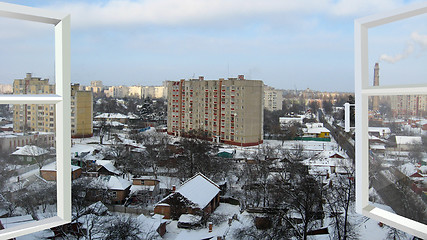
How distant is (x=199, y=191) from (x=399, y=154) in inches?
205

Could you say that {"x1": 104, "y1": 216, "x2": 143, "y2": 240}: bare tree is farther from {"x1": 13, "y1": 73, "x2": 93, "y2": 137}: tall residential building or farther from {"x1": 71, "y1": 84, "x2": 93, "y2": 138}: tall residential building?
{"x1": 71, "y1": 84, "x2": 93, "y2": 138}: tall residential building

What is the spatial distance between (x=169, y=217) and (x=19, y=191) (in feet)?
15.3

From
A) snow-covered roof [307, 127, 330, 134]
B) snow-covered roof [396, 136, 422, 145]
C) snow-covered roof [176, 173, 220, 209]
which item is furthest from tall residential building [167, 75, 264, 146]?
snow-covered roof [396, 136, 422, 145]

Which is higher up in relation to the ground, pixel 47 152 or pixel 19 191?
pixel 47 152

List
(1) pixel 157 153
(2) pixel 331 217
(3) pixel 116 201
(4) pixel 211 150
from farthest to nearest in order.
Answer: (4) pixel 211 150
(1) pixel 157 153
(3) pixel 116 201
(2) pixel 331 217

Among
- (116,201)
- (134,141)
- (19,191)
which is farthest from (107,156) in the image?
(19,191)

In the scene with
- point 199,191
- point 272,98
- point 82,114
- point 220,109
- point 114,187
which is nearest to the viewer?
point 199,191

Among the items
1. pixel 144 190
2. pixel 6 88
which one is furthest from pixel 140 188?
pixel 6 88

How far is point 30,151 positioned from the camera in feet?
3.28

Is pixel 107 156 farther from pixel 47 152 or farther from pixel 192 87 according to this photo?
pixel 47 152

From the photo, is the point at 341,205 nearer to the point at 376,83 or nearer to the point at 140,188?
the point at 140,188

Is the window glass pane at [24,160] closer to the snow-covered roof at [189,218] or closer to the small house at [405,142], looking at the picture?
the small house at [405,142]

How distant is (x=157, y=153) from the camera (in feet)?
29.3

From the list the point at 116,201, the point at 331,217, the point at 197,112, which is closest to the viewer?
the point at 331,217
